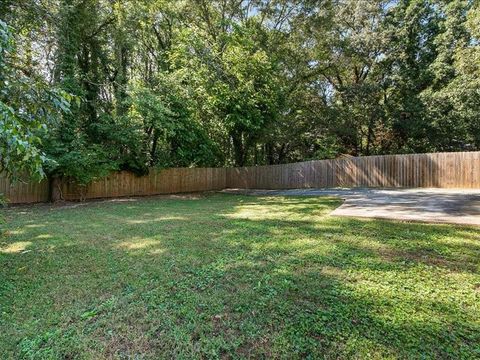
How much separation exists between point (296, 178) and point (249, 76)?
18.2 feet

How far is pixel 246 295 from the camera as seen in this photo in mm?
2676

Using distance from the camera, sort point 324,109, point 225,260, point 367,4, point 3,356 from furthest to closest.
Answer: point 324,109 < point 367,4 < point 225,260 < point 3,356

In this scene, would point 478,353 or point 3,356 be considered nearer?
point 478,353

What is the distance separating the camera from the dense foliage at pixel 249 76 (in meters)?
10.9

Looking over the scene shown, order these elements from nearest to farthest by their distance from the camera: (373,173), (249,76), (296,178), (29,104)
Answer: (29,104) → (373,173) → (249,76) → (296,178)

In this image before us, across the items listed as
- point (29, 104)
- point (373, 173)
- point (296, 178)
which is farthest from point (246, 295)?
point (296, 178)

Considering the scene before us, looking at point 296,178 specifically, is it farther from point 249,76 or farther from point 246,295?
point 246,295

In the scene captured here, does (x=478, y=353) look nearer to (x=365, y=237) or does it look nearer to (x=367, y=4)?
(x=365, y=237)

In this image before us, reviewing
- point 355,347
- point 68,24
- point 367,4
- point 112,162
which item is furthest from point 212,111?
point 355,347

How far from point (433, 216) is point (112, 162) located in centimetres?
1005

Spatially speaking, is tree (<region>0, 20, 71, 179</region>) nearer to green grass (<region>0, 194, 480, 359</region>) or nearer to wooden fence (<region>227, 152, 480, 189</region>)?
green grass (<region>0, 194, 480, 359</region>)

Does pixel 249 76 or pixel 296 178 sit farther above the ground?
pixel 249 76

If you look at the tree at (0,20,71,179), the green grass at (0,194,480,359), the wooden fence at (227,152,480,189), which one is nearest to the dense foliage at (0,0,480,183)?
the wooden fence at (227,152,480,189)

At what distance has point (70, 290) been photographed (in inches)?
115
